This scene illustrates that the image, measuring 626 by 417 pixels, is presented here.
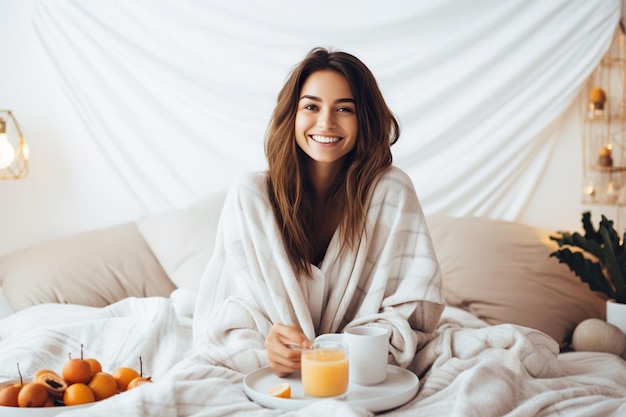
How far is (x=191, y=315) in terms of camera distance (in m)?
2.19

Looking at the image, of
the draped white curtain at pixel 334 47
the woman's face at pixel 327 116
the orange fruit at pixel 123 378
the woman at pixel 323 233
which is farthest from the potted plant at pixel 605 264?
the orange fruit at pixel 123 378

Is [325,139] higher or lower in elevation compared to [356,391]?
higher

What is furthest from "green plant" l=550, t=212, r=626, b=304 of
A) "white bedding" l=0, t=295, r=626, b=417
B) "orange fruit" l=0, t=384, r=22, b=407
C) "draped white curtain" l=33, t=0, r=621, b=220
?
"orange fruit" l=0, t=384, r=22, b=407

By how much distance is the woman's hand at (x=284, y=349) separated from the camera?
1.33 m

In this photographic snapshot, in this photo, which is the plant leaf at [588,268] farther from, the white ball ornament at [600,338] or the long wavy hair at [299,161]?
the long wavy hair at [299,161]

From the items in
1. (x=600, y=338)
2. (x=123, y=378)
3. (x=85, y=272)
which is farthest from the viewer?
(x=85, y=272)

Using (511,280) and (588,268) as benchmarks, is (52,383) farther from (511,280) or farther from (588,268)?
(588,268)

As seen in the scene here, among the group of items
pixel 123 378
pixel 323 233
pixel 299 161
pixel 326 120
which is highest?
pixel 326 120

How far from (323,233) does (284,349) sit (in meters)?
0.49

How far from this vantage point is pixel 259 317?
63.9 inches

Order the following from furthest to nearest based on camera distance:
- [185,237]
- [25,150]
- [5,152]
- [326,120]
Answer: [25,150], [5,152], [185,237], [326,120]

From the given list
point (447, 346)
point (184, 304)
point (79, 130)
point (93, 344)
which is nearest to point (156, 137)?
point (79, 130)

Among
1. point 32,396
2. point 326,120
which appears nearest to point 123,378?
point 32,396

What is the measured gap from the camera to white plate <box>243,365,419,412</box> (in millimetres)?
1238
